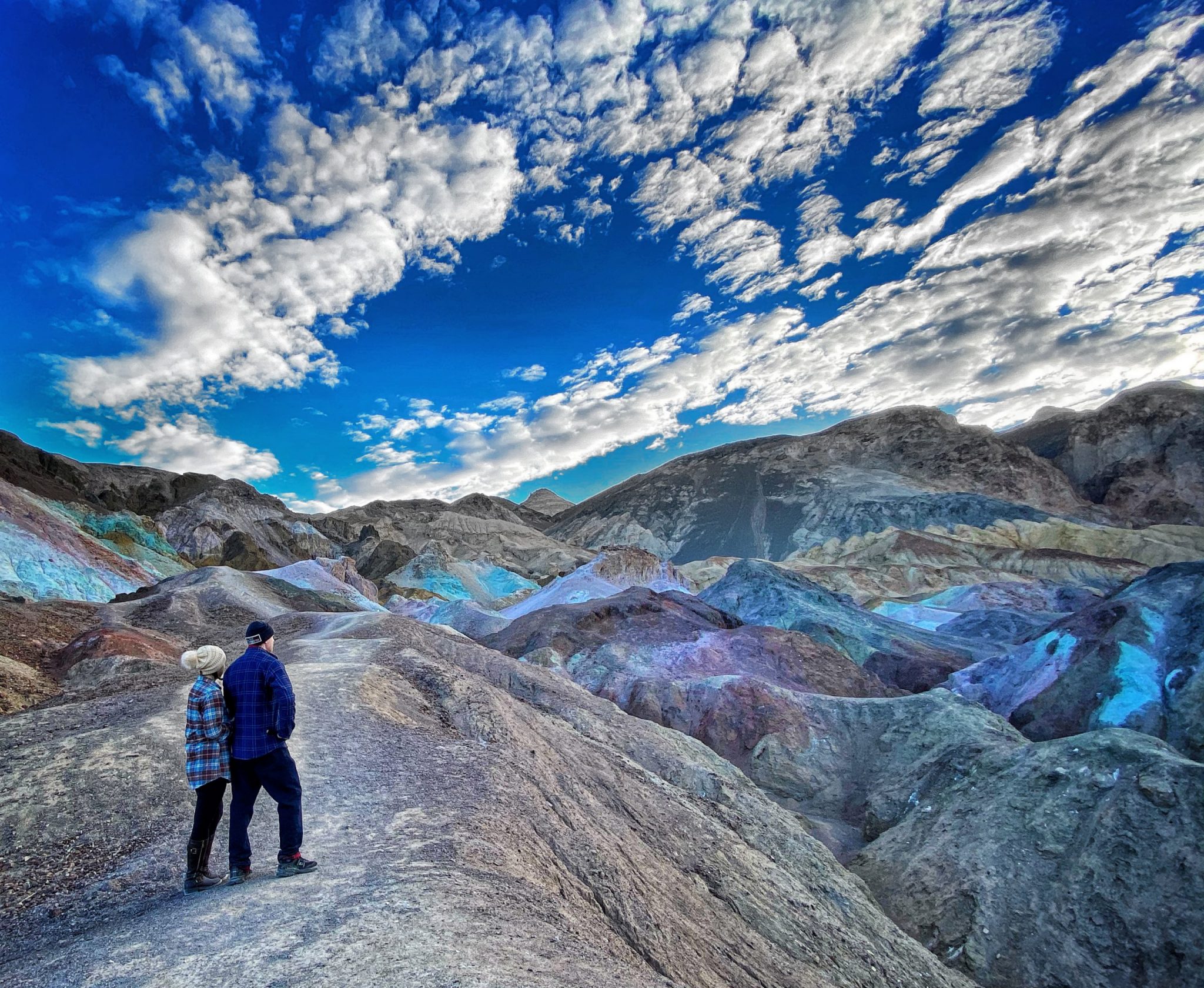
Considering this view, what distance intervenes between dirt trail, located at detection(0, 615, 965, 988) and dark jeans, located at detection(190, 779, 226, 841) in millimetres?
443

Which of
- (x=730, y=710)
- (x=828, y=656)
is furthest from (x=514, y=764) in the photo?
(x=828, y=656)

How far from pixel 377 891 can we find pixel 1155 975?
1348 cm

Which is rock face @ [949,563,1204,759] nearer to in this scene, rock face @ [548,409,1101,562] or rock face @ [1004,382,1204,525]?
rock face @ [548,409,1101,562]

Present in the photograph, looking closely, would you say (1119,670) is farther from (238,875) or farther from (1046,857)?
(238,875)

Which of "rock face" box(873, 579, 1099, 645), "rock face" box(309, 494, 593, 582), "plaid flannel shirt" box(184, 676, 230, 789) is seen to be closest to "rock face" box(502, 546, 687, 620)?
"rock face" box(873, 579, 1099, 645)

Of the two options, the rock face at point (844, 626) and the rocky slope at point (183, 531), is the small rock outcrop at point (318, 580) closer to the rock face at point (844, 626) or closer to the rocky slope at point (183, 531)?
the rocky slope at point (183, 531)

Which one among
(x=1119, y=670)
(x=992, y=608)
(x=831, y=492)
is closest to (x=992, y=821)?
(x=1119, y=670)

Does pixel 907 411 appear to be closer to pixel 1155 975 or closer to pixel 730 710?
pixel 730 710

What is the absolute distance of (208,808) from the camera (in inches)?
186

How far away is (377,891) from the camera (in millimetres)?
4484

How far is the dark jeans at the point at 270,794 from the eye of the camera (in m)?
4.71

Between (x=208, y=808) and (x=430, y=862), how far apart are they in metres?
1.79

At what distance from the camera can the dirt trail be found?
371 cm

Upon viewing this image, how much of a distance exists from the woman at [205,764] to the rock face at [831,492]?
325 ft
